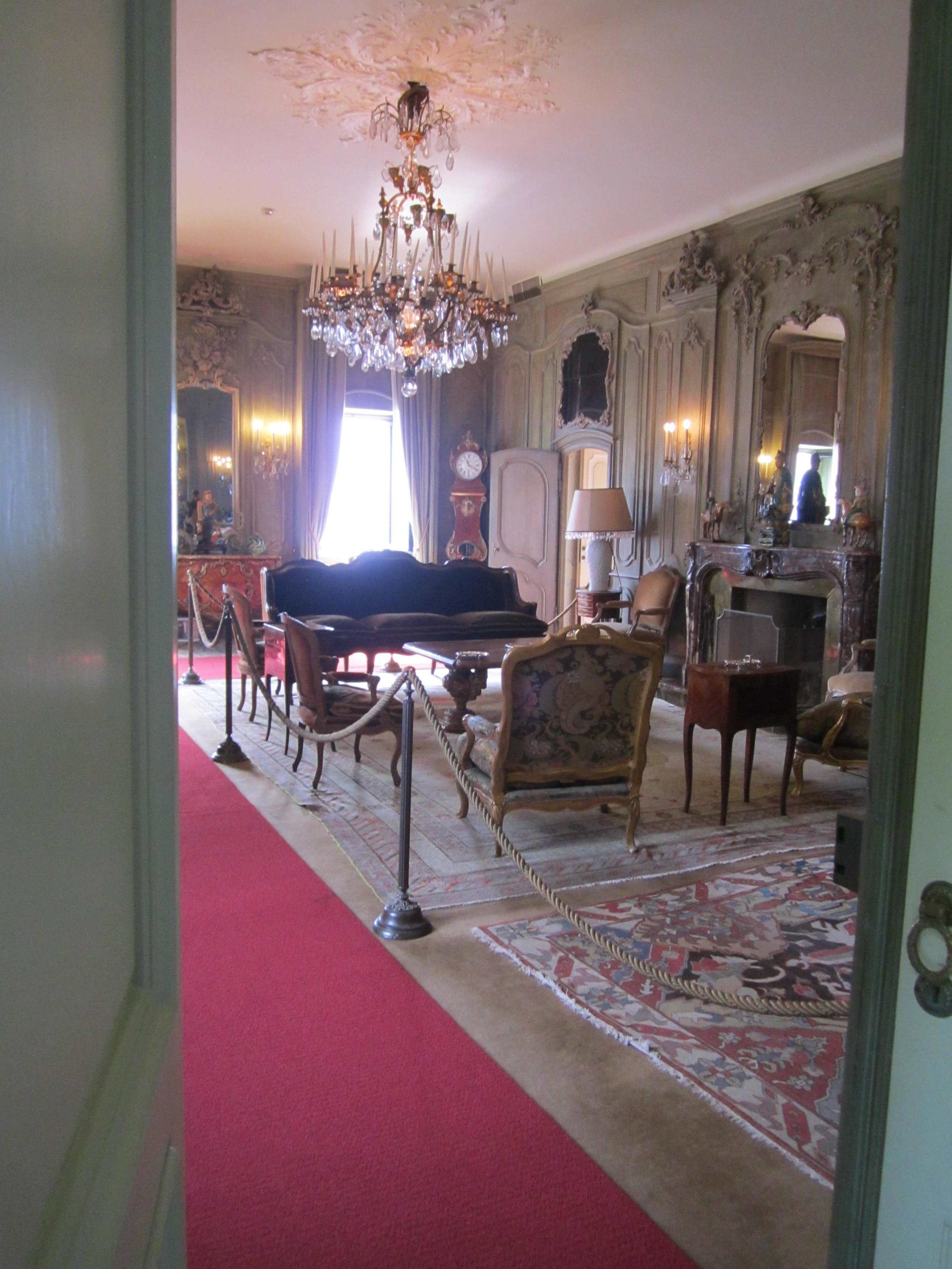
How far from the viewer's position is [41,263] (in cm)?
51

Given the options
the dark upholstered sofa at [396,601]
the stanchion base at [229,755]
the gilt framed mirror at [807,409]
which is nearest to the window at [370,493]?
the dark upholstered sofa at [396,601]

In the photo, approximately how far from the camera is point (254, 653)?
6.04 meters

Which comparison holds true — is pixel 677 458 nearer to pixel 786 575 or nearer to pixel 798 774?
pixel 786 575

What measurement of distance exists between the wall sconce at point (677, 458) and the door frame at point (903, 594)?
716 cm

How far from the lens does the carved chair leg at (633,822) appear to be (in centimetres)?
411

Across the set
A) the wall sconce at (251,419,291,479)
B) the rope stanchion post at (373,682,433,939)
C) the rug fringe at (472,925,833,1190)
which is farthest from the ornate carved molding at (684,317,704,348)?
the rug fringe at (472,925,833,1190)

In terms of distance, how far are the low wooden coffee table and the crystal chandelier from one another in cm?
174

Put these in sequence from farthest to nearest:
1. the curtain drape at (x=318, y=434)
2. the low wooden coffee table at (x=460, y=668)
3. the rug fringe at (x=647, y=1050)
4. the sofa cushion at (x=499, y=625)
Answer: the curtain drape at (x=318, y=434)
the sofa cushion at (x=499, y=625)
the low wooden coffee table at (x=460, y=668)
the rug fringe at (x=647, y=1050)

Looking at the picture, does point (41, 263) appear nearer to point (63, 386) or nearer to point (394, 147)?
point (63, 386)

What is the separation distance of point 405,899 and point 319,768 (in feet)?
5.43

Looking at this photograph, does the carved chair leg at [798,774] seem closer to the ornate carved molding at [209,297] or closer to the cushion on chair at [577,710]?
the cushion on chair at [577,710]

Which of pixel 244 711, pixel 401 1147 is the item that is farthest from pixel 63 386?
pixel 244 711

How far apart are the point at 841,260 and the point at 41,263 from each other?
7191 millimetres

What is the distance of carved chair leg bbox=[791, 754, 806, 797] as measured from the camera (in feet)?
16.0
